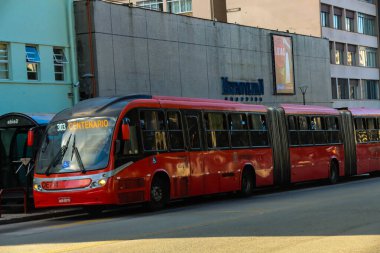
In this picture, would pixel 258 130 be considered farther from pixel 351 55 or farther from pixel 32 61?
pixel 351 55

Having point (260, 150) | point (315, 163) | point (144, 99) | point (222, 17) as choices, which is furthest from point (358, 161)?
point (222, 17)

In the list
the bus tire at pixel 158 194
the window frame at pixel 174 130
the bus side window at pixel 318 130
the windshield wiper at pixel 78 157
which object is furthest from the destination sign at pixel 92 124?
the bus side window at pixel 318 130

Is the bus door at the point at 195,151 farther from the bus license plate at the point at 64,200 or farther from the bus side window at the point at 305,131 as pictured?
the bus side window at the point at 305,131

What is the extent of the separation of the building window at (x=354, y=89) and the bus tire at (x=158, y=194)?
50.1m

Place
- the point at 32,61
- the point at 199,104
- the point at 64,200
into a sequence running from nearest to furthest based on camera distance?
the point at 64,200 → the point at 199,104 → the point at 32,61

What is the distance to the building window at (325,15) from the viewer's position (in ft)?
201

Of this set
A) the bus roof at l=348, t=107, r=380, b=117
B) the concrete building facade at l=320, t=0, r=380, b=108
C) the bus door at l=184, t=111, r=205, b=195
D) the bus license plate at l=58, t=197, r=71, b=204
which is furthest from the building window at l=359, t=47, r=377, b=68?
the bus license plate at l=58, t=197, r=71, b=204

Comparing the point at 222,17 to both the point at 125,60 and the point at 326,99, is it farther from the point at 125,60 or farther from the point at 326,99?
the point at 125,60

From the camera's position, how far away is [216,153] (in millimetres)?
20953

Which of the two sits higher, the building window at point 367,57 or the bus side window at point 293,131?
the building window at point 367,57

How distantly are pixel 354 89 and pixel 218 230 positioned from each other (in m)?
56.3

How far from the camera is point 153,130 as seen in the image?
18141mm

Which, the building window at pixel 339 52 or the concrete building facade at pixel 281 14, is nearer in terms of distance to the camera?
the concrete building facade at pixel 281 14

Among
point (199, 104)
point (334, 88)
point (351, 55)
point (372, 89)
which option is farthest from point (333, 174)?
point (372, 89)
